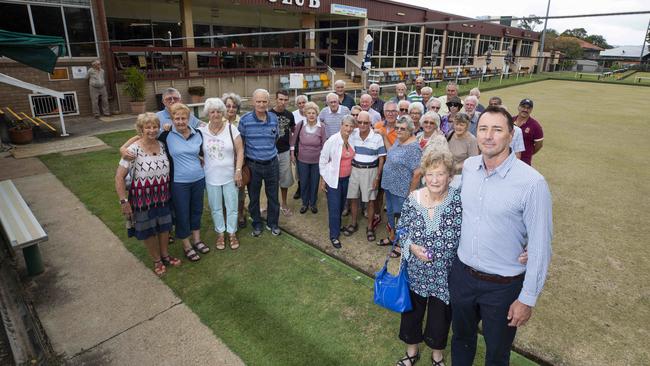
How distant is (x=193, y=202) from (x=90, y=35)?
11.1m

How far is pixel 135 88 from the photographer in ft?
39.2

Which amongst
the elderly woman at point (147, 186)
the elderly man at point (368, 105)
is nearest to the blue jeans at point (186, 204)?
the elderly woman at point (147, 186)

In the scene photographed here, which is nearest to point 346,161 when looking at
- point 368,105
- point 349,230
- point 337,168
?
point 337,168

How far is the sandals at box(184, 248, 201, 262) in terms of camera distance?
427 centimetres

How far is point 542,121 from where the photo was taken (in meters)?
13.4

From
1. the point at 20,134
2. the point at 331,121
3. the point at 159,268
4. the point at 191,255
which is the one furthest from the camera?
the point at 20,134

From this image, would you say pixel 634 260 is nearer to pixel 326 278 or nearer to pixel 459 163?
pixel 459 163

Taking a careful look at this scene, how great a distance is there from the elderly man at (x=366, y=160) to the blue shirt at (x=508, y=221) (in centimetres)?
222

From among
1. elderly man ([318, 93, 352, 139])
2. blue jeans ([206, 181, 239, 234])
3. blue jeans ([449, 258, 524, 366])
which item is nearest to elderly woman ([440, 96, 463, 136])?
elderly man ([318, 93, 352, 139])

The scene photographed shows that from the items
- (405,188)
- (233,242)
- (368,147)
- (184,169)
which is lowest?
(233,242)

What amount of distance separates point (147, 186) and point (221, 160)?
2.80 ft

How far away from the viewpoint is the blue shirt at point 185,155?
3.83 metres

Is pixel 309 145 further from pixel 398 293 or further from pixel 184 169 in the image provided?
pixel 398 293

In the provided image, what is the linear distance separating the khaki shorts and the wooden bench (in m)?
3.30
